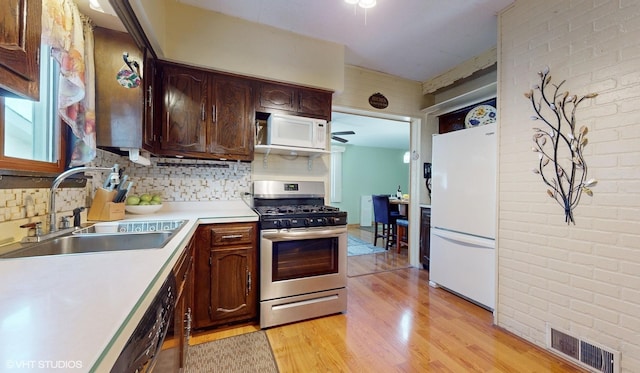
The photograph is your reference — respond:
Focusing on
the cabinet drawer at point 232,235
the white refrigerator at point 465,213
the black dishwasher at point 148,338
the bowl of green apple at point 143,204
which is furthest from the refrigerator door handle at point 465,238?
the bowl of green apple at point 143,204

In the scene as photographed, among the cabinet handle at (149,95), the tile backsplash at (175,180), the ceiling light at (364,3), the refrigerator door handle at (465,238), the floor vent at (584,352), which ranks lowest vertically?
the floor vent at (584,352)

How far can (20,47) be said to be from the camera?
672mm

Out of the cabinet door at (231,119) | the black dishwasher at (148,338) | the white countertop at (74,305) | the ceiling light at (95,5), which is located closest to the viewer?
the white countertop at (74,305)

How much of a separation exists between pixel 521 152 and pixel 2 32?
104 inches

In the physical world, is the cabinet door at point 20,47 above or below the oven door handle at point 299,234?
above

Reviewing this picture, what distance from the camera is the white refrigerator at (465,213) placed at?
2273 mm

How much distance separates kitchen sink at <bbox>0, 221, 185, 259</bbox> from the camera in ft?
3.64

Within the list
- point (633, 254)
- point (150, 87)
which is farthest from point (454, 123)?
point (150, 87)

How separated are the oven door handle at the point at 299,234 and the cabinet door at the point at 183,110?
3.01ft

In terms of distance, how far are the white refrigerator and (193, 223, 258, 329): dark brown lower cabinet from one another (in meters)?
1.95

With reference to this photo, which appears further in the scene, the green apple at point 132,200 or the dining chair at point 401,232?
the dining chair at point 401,232

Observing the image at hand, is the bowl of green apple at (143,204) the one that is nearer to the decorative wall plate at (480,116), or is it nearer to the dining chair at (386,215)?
the decorative wall plate at (480,116)

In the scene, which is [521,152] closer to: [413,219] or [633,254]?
[633,254]

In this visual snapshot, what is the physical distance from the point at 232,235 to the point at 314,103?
146cm
